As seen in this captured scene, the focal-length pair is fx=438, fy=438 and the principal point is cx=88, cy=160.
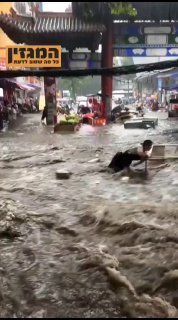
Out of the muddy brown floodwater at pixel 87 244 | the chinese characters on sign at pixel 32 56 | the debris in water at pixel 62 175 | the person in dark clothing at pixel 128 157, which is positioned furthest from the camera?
the chinese characters on sign at pixel 32 56

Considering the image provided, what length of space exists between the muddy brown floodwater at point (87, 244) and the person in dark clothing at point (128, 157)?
1.46 ft

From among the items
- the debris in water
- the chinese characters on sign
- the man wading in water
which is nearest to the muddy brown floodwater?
the debris in water

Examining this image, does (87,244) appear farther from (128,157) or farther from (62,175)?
(128,157)

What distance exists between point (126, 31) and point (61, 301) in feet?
70.5

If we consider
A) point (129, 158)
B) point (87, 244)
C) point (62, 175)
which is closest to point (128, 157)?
point (129, 158)

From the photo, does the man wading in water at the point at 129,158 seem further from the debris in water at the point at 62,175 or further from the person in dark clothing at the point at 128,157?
the debris in water at the point at 62,175

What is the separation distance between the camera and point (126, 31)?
2408 centimetres

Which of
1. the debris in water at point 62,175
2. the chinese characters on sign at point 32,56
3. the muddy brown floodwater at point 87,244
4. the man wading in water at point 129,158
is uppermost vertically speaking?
the chinese characters on sign at point 32,56

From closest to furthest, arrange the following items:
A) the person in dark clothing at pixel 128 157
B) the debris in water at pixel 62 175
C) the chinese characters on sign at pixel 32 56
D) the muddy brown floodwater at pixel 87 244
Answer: the muddy brown floodwater at pixel 87 244
the person in dark clothing at pixel 128 157
the debris in water at pixel 62 175
the chinese characters on sign at pixel 32 56

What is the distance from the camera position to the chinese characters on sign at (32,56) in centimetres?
1541

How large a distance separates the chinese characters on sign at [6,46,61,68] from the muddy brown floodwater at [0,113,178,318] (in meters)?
5.34

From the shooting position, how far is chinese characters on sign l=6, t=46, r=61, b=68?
15406 millimetres

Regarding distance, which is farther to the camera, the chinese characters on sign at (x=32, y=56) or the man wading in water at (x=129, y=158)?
the chinese characters on sign at (x=32, y=56)

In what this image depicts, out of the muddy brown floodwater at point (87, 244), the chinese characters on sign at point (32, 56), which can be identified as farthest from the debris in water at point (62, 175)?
the chinese characters on sign at point (32, 56)
